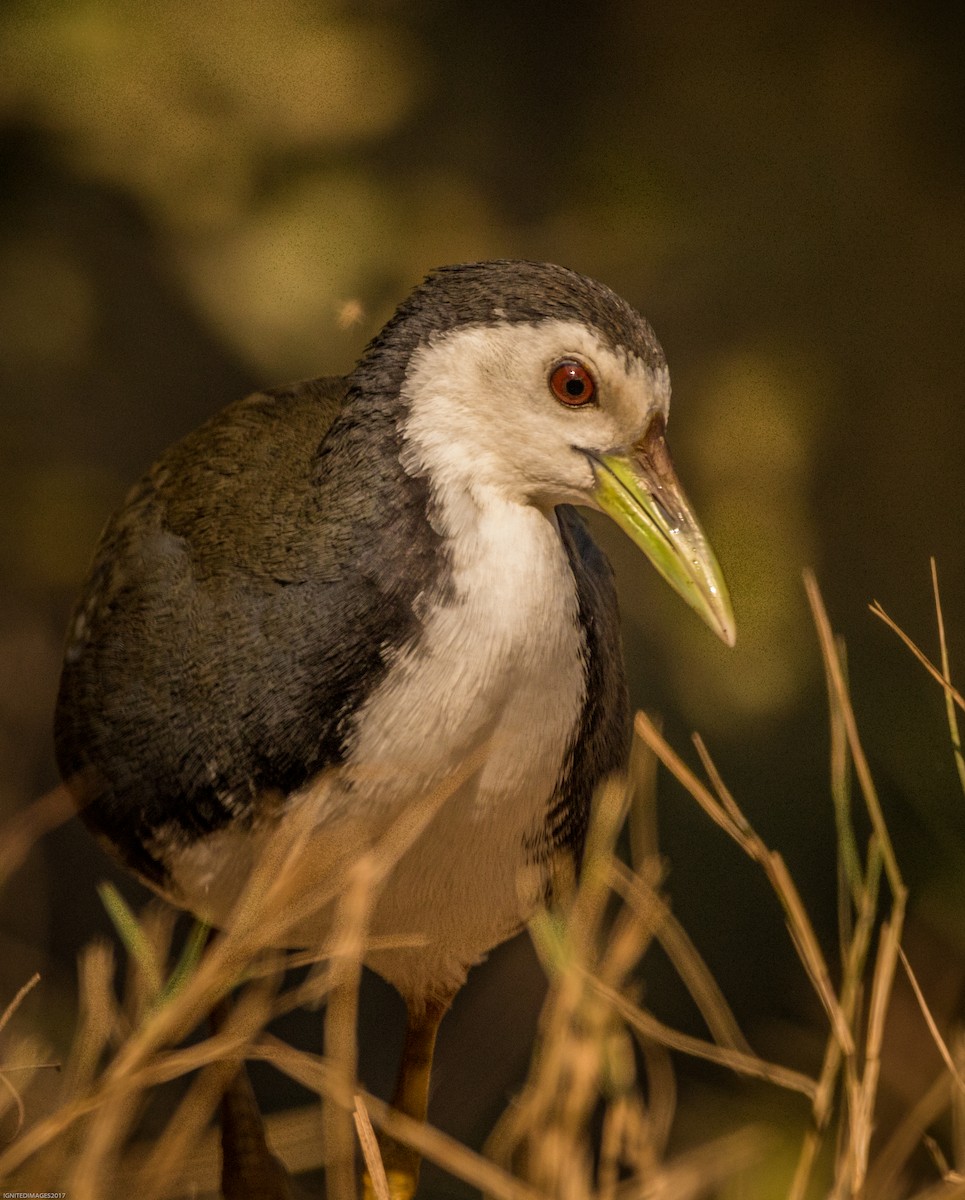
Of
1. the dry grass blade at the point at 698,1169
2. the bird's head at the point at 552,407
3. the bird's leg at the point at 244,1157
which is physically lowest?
the bird's leg at the point at 244,1157

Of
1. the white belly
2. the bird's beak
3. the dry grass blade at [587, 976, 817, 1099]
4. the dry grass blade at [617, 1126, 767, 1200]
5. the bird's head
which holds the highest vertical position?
the bird's head

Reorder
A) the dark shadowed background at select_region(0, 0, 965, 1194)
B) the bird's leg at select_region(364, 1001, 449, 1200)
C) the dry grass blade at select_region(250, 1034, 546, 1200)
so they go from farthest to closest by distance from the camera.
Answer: the dark shadowed background at select_region(0, 0, 965, 1194) < the bird's leg at select_region(364, 1001, 449, 1200) < the dry grass blade at select_region(250, 1034, 546, 1200)

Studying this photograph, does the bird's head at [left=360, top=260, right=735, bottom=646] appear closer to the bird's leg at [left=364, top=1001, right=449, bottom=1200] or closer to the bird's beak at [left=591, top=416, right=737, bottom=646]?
the bird's beak at [left=591, top=416, right=737, bottom=646]

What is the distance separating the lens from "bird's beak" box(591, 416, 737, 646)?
105 centimetres

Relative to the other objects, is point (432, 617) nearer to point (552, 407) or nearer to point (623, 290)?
point (552, 407)

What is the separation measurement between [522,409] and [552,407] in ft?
0.07

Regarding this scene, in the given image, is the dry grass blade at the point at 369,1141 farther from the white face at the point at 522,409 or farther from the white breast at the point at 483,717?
the white face at the point at 522,409

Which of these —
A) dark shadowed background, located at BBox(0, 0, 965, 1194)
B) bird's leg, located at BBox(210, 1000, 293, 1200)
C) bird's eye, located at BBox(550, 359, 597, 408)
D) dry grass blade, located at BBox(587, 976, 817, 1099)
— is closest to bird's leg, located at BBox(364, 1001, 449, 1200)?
bird's leg, located at BBox(210, 1000, 293, 1200)

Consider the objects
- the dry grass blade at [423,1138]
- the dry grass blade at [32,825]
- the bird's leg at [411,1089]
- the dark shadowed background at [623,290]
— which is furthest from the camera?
the dark shadowed background at [623,290]

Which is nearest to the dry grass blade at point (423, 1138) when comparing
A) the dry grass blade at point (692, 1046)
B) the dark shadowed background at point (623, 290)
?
the dry grass blade at point (692, 1046)

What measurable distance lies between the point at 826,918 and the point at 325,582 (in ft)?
3.16

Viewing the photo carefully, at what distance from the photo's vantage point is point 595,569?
1.29 m

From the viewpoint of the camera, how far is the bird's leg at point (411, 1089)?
1.33 m

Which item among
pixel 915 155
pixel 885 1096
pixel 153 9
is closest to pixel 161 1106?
pixel 885 1096
